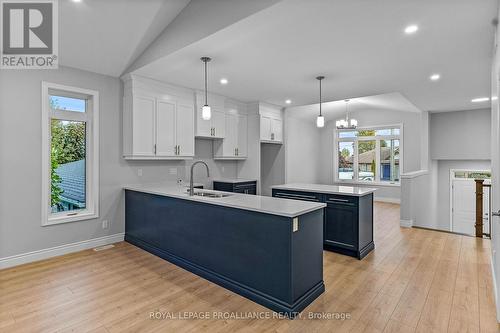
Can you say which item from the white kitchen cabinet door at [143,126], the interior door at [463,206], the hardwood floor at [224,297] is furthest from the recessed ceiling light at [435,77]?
the interior door at [463,206]

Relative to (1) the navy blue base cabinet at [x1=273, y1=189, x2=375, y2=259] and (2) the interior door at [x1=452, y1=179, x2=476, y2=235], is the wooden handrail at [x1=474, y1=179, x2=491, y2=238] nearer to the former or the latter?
(1) the navy blue base cabinet at [x1=273, y1=189, x2=375, y2=259]

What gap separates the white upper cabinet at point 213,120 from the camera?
16.6 feet

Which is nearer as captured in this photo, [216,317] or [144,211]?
[216,317]

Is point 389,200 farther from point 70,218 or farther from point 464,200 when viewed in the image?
point 70,218

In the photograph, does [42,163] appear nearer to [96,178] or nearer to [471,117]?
[96,178]

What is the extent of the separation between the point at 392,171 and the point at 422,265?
229 inches

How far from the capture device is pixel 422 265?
339 centimetres

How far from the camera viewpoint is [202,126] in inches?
203

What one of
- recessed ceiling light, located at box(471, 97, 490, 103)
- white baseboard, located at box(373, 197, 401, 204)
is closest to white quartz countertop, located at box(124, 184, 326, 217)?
recessed ceiling light, located at box(471, 97, 490, 103)

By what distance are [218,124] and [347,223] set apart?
10.3ft

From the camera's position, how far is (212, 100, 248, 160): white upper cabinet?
5719mm

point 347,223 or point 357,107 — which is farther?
point 357,107

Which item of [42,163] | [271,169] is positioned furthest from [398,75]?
[42,163]

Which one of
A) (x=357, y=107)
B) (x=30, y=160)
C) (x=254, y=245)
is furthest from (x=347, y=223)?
(x=357, y=107)
